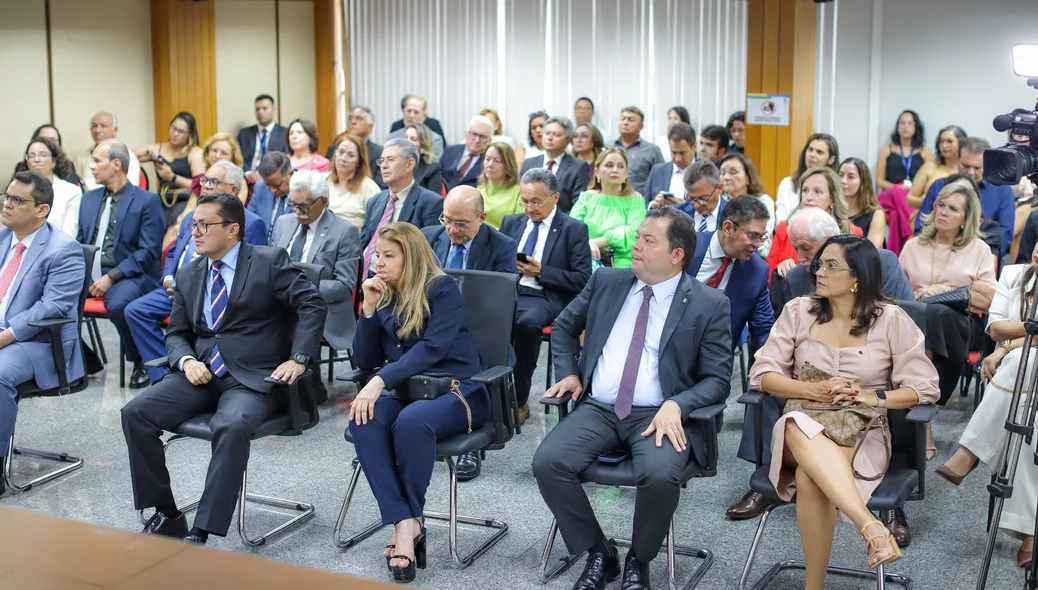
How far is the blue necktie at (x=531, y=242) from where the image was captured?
5.46m

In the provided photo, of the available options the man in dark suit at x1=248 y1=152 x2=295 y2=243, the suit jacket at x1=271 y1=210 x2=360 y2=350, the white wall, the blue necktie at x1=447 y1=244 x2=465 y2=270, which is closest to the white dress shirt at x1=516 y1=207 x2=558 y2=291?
the blue necktie at x1=447 y1=244 x2=465 y2=270

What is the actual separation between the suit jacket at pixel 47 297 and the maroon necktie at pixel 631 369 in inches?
97.6

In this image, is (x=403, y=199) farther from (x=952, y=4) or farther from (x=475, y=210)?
(x=952, y=4)

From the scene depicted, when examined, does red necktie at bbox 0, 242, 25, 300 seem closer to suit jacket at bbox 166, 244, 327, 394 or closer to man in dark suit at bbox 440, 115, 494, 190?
suit jacket at bbox 166, 244, 327, 394

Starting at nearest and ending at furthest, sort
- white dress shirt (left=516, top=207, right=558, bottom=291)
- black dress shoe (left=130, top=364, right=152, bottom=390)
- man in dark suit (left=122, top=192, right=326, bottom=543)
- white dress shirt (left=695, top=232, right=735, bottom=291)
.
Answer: man in dark suit (left=122, top=192, right=326, bottom=543) < white dress shirt (left=695, top=232, right=735, bottom=291) < white dress shirt (left=516, top=207, right=558, bottom=291) < black dress shoe (left=130, top=364, right=152, bottom=390)

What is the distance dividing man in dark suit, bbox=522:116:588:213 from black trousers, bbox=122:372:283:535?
3300 millimetres

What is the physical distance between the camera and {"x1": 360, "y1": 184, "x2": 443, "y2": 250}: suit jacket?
5820 millimetres

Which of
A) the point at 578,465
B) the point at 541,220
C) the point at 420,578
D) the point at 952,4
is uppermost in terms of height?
the point at 952,4

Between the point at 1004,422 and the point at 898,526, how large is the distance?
53 cm

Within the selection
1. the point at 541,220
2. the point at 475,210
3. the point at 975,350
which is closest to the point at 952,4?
the point at 975,350

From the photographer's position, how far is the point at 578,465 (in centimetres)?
343

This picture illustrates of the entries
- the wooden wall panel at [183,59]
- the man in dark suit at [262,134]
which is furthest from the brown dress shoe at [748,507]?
the wooden wall panel at [183,59]

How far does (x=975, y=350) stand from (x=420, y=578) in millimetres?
3116

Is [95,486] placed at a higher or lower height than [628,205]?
lower
